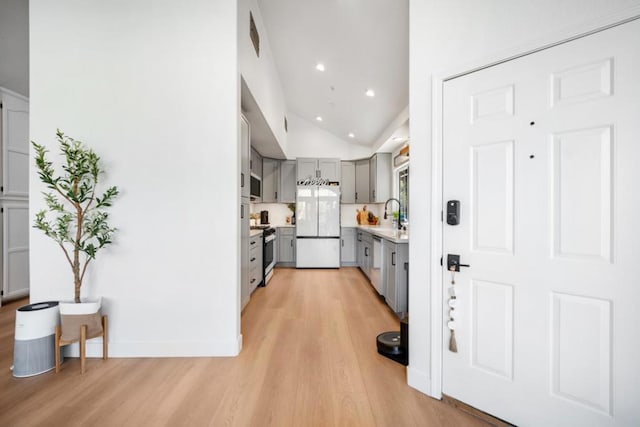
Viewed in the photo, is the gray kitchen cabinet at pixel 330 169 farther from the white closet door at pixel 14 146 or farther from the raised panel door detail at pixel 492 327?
the white closet door at pixel 14 146

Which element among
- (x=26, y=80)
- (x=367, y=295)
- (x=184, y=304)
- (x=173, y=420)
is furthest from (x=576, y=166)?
(x=26, y=80)

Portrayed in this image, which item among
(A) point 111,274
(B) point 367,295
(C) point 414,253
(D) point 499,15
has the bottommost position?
(B) point 367,295

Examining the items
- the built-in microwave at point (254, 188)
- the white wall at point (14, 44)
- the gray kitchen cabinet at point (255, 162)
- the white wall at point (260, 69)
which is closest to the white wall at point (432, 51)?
the white wall at point (260, 69)

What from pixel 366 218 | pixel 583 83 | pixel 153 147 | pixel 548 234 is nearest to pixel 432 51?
pixel 583 83

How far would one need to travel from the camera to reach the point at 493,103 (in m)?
1.52

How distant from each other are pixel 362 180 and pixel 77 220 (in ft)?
16.4

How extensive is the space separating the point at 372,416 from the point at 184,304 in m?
1.64

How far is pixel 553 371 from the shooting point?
4.38 feet

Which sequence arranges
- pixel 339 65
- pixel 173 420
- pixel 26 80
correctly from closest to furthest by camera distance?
pixel 173 420 → pixel 26 80 → pixel 339 65

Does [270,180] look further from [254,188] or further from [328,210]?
[328,210]

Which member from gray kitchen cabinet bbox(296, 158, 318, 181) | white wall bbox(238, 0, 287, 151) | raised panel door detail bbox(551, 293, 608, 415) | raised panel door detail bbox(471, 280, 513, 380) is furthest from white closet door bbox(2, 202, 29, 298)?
raised panel door detail bbox(551, 293, 608, 415)

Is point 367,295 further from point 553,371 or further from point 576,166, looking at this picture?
point 576,166

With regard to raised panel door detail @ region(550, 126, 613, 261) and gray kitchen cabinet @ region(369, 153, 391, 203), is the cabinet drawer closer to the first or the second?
gray kitchen cabinet @ region(369, 153, 391, 203)

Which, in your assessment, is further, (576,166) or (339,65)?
(339,65)
